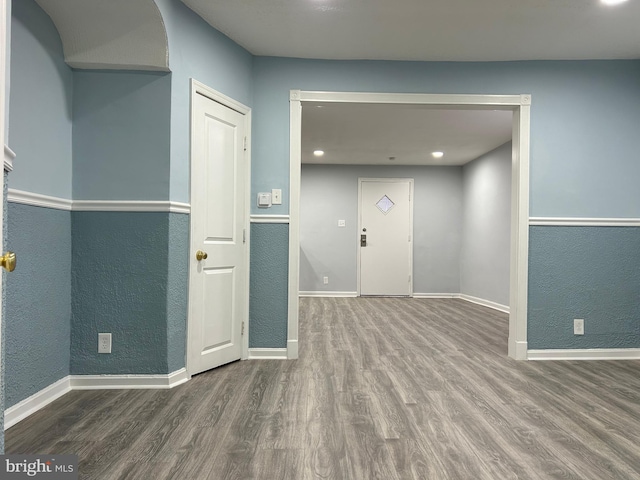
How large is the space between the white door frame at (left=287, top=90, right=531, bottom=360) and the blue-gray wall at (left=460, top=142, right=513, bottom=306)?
2477 millimetres

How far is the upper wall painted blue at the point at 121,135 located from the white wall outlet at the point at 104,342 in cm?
79

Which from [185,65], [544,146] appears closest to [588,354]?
[544,146]

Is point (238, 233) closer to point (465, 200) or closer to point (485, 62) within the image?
point (485, 62)

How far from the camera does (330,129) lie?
5289mm

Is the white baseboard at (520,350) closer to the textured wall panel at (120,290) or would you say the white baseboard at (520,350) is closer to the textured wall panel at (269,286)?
the textured wall panel at (269,286)

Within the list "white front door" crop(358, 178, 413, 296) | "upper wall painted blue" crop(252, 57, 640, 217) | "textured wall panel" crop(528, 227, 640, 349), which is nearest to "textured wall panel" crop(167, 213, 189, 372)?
"upper wall painted blue" crop(252, 57, 640, 217)

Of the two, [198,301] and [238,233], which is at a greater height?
[238,233]

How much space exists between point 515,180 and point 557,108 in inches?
24.8

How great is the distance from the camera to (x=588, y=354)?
3.42m

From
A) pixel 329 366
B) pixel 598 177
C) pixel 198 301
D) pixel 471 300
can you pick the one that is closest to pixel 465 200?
pixel 471 300

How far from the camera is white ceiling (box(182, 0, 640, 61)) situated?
269cm

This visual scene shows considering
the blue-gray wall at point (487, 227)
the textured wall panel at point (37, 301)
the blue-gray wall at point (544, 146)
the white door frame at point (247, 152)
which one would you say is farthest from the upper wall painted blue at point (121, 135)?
the blue-gray wall at point (487, 227)

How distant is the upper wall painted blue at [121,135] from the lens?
262 cm

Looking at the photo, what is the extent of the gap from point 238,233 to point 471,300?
4.80 meters
